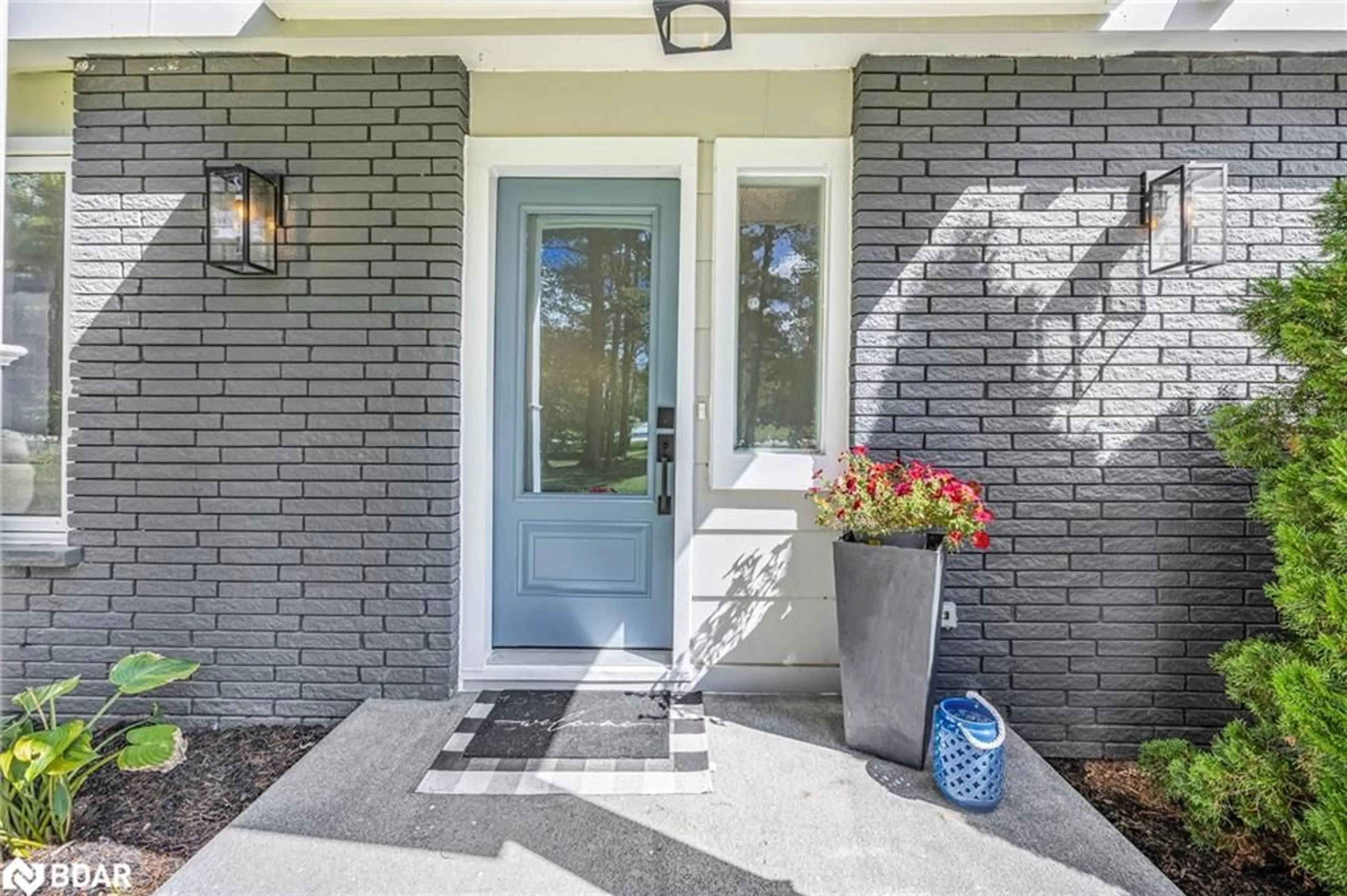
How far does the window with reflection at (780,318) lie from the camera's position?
9.61 ft

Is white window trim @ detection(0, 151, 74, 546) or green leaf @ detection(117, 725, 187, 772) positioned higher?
white window trim @ detection(0, 151, 74, 546)

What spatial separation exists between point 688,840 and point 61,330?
3195 millimetres

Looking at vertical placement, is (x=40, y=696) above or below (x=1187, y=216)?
below

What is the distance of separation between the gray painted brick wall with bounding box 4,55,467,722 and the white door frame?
4.1 inches

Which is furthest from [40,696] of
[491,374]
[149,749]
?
[491,374]

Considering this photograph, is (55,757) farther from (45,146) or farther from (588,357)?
(45,146)

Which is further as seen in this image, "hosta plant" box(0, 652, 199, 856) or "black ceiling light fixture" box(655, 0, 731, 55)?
"black ceiling light fixture" box(655, 0, 731, 55)

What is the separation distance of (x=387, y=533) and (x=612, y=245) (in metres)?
1.53

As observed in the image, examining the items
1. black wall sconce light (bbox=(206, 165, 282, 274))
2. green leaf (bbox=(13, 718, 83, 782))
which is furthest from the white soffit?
green leaf (bbox=(13, 718, 83, 782))

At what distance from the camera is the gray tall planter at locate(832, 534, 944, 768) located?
229cm

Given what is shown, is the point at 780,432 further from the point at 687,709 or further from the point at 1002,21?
the point at 1002,21

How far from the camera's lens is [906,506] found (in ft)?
7.72

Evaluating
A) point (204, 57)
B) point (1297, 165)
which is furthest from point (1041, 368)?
point (204, 57)

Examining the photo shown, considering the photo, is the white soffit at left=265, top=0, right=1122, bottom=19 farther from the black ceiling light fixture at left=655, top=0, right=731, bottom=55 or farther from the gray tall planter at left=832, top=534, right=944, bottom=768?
the gray tall planter at left=832, top=534, right=944, bottom=768
